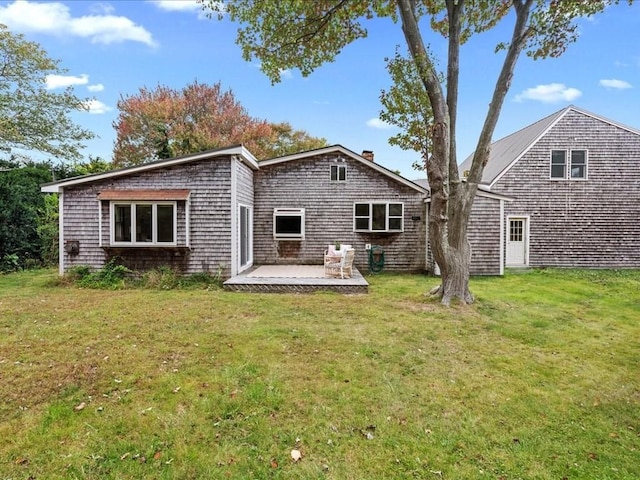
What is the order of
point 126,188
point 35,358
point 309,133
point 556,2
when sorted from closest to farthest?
1. point 35,358
2. point 556,2
3. point 126,188
4. point 309,133

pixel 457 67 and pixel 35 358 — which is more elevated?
pixel 457 67

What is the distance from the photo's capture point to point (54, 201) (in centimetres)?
1332

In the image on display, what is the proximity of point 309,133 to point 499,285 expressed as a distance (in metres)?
19.7

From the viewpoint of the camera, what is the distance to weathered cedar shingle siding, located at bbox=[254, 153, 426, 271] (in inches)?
463

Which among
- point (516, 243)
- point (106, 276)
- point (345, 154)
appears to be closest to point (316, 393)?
point (106, 276)

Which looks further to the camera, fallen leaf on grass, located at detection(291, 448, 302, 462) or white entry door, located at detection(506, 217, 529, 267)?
white entry door, located at detection(506, 217, 529, 267)

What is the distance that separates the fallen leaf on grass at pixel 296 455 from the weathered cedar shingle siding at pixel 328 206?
9225 mm

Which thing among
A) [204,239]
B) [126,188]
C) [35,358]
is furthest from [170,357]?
[126,188]

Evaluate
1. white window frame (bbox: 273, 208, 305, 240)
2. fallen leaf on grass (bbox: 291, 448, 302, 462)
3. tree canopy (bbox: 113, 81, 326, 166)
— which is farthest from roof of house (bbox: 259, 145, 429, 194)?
tree canopy (bbox: 113, 81, 326, 166)

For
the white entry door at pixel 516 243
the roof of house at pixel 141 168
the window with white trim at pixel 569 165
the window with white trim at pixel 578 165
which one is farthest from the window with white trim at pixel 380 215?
the window with white trim at pixel 578 165

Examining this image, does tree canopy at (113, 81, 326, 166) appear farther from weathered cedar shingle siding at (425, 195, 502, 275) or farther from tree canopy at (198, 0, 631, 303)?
weathered cedar shingle siding at (425, 195, 502, 275)

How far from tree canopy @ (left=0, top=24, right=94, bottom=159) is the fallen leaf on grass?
16.0m

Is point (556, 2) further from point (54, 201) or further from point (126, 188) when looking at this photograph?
point (54, 201)

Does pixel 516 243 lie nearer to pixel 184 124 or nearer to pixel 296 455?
pixel 296 455
